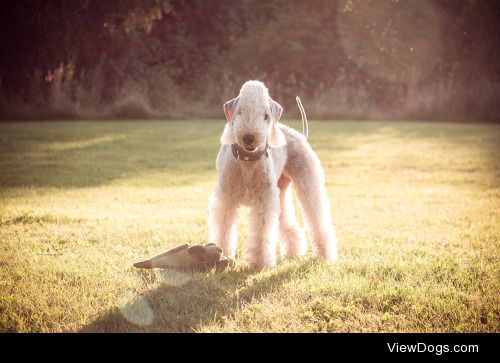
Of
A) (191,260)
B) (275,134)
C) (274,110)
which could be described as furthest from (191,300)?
(274,110)

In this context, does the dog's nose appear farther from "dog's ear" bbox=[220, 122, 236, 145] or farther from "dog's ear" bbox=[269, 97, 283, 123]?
"dog's ear" bbox=[269, 97, 283, 123]

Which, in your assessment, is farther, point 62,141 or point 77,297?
point 62,141

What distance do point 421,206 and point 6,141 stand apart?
A: 847 cm

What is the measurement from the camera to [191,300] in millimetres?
3195

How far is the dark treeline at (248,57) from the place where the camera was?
15.9 meters

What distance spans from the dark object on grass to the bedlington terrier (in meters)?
0.30

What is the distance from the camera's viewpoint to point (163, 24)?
19.8 meters

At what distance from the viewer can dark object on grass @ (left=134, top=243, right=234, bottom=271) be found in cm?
369

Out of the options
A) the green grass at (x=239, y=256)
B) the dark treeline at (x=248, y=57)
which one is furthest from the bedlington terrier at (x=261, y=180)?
the dark treeline at (x=248, y=57)

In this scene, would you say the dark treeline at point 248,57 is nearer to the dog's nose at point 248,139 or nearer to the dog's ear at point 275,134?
the dog's ear at point 275,134

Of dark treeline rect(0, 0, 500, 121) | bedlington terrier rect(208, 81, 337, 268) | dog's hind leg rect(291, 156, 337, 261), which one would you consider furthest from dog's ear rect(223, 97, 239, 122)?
dark treeline rect(0, 0, 500, 121)
